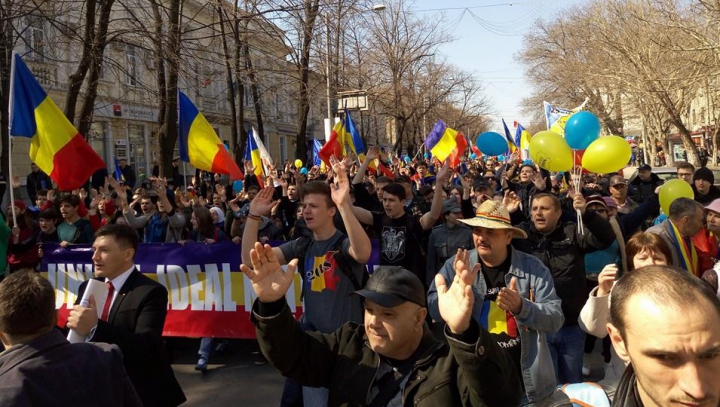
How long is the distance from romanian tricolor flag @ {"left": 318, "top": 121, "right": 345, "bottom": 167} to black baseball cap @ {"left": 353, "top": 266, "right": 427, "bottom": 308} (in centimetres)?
988

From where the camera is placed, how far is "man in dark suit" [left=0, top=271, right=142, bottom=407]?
2166 millimetres

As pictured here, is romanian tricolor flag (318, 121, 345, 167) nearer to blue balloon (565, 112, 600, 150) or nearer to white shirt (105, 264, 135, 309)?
blue balloon (565, 112, 600, 150)

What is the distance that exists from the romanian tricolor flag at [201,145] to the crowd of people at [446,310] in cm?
196

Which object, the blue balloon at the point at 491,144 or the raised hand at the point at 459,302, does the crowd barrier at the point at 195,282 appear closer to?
the raised hand at the point at 459,302

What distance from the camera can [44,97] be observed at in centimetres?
695

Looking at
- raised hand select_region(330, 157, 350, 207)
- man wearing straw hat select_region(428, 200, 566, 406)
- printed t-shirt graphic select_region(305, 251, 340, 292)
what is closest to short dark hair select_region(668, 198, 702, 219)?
man wearing straw hat select_region(428, 200, 566, 406)

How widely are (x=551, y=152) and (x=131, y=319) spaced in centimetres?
455

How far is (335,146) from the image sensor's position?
12.6 meters

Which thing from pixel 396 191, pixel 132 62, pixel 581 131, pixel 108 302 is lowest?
pixel 108 302

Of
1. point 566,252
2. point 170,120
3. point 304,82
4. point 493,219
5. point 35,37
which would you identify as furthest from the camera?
point 304,82

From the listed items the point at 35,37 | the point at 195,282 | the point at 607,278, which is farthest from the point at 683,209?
the point at 35,37

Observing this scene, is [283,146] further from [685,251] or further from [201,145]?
[685,251]

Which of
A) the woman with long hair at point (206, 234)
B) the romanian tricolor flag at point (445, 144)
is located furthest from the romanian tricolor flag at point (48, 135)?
the romanian tricolor flag at point (445, 144)

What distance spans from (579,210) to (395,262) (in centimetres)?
184
